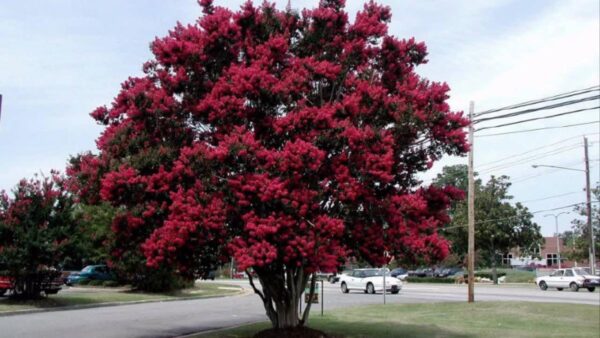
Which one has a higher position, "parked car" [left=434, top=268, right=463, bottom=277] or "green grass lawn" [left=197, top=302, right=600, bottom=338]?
"parked car" [left=434, top=268, right=463, bottom=277]

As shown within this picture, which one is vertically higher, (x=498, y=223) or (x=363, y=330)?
(x=498, y=223)

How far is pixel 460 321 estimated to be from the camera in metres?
18.8

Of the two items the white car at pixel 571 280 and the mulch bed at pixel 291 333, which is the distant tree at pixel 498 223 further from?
the mulch bed at pixel 291 333

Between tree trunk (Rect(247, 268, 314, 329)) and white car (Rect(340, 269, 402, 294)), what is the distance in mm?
24096

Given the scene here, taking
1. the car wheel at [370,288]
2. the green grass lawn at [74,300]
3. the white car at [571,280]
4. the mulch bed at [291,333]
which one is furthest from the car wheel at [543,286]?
the mulch bed at [291,333]

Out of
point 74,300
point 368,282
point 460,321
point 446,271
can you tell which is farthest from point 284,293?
point 446,271

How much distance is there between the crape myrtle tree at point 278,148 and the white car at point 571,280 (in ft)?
109

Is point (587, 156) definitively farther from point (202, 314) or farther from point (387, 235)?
point (387, 235)

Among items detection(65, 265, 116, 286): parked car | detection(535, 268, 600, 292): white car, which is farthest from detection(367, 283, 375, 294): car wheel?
detection(65, 265, 116, 286): parked car

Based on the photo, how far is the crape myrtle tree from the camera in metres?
10.5

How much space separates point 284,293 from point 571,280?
3534cm

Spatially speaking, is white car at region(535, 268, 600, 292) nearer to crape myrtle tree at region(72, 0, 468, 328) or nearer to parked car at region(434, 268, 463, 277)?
parked car at region(434, 268, 463, 277)

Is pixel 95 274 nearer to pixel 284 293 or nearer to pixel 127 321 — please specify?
pixel 127 321

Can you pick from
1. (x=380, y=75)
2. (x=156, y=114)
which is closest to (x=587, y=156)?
(x=380, y=75)
